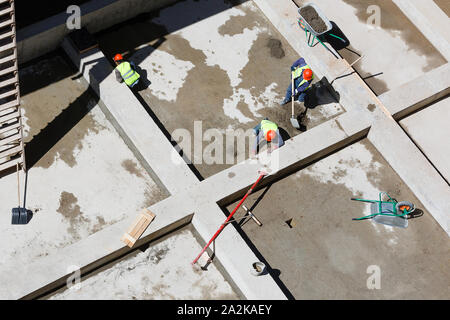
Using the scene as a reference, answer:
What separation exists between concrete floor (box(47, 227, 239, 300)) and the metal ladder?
2874 mm

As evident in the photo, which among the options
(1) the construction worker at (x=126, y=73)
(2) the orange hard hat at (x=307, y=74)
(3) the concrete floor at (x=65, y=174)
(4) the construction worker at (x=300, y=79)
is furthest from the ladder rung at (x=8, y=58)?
(2) the orange hard hat at (x=307, y=74)

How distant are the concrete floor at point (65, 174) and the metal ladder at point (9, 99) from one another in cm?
42

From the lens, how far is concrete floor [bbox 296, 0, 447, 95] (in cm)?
1548

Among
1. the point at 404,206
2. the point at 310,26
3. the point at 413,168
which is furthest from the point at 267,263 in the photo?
the point at 310,26

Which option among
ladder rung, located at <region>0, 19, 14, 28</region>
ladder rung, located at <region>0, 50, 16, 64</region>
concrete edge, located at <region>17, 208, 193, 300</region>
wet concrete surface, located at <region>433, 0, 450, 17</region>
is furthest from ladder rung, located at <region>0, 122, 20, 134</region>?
wet concrete surface, located at <region>433, 0, 450, 17</region>

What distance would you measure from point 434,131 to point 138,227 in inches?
290

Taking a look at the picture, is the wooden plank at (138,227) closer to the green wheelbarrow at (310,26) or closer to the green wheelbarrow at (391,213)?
the green wheelbarrow at (391,213)

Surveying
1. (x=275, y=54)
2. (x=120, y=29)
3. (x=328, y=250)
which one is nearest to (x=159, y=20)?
(x=120, y=29)

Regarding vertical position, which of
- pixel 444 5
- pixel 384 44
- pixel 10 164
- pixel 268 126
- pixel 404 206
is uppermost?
pixel 10 164

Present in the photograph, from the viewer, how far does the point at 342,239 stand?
13.3 metres

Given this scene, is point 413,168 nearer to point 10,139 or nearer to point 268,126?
point 268,126

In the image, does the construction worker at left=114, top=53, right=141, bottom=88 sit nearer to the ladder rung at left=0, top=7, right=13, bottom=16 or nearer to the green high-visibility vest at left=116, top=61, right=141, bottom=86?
the green high-visibility vest at left=116, top=61, right=141, bottom=86

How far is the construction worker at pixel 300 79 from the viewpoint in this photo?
13947 mm

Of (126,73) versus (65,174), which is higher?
(126,73)
